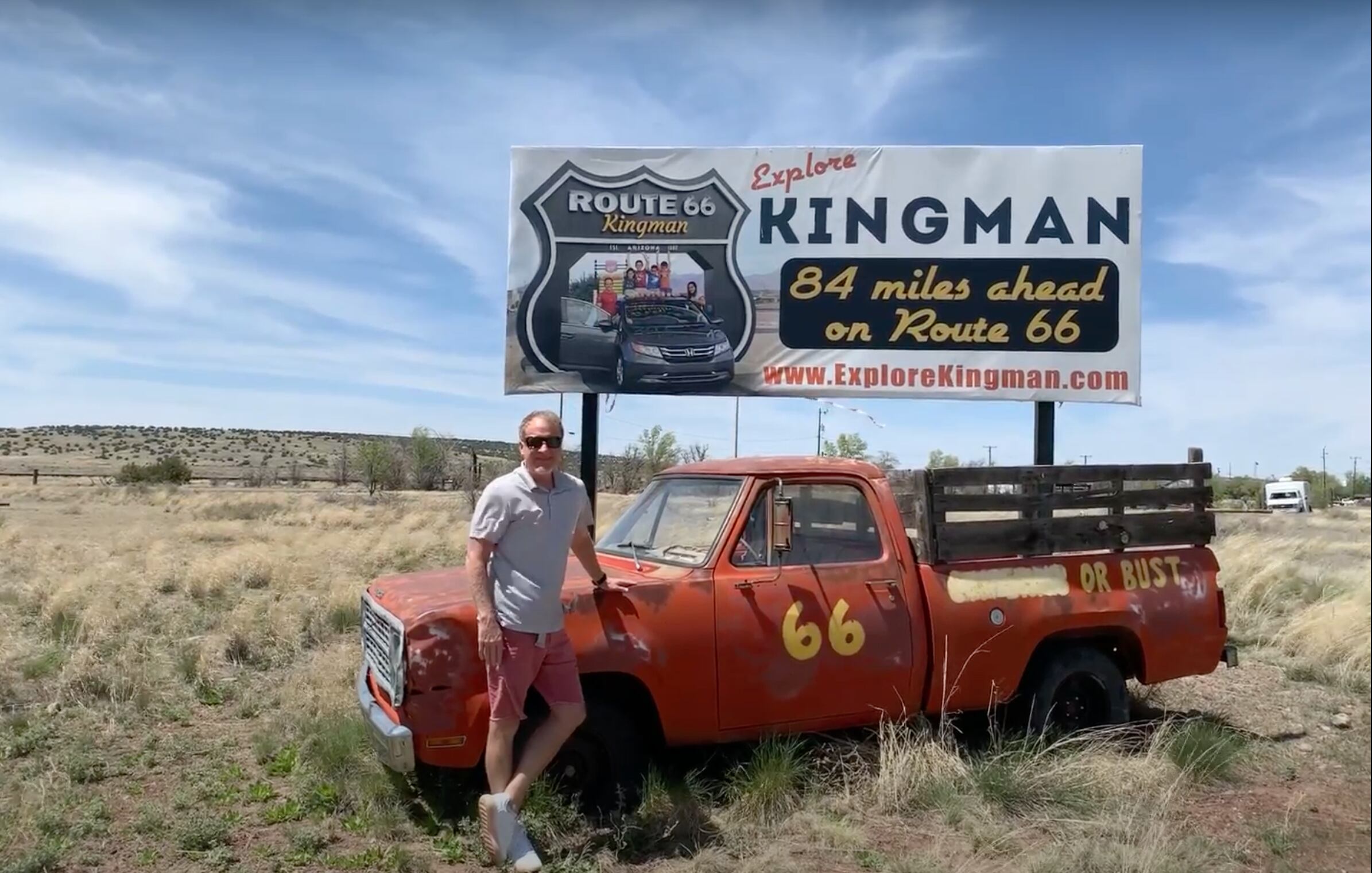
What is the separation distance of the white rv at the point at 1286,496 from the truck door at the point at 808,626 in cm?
1379

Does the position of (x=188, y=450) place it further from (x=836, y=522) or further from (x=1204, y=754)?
(x=1204, y=754)

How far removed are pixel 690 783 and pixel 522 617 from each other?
1611 millimetres

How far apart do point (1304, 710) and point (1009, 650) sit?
11.3 feet

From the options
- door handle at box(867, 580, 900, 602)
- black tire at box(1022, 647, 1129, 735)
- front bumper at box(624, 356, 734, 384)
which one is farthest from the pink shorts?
front bumper at box(624, 356, 734, 384)

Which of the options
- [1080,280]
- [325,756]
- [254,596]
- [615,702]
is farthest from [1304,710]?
[254,596]

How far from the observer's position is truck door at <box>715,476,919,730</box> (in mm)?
5168

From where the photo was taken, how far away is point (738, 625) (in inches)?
203

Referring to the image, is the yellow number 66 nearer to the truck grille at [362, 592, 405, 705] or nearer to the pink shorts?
the pink shorts

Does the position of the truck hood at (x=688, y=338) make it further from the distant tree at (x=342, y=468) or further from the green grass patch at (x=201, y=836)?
the distant tree at (x=342, y=468)

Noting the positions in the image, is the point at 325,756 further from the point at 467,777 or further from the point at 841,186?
the point at 841,186

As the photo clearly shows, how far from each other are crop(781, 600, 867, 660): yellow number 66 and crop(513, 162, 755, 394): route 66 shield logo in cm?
522

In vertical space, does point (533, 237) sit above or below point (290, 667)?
above

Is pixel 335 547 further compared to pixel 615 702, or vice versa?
pixel 335 547

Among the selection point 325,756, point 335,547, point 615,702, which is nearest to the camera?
point 615,702
